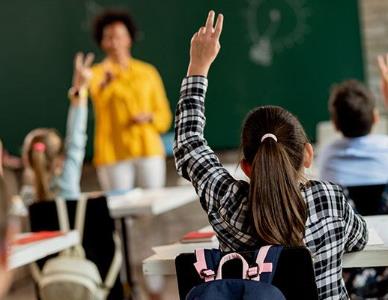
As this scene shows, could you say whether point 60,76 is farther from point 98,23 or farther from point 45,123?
point 98,23

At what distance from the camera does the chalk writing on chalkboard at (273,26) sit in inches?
220

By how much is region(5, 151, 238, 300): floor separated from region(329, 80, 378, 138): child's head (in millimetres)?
2723

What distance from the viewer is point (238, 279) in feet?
5.35

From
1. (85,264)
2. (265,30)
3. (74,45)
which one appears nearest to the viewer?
(85,264)

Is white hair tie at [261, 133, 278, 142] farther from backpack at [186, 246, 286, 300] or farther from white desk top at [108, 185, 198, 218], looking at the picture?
white desk top at [108, 185, 198, 218]

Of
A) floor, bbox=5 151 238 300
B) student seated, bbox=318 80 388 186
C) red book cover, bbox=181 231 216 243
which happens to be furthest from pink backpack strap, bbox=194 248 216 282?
floor, bbox=5 151 238 300

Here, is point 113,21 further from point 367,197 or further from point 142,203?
point 367,197

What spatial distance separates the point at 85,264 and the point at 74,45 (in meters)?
3.07

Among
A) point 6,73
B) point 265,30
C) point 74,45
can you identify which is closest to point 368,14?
point 265,30

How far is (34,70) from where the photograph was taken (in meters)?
6.17

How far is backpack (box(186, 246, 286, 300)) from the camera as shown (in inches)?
62.8

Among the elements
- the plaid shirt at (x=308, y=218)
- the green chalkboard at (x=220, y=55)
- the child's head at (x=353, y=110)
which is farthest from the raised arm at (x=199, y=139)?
the green chalkboard at (x=220, y=55)

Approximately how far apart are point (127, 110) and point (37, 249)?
8.38ft

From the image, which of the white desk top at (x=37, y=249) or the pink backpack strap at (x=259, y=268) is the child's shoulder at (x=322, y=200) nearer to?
the pink backpack strap at (x=259, y=268)
